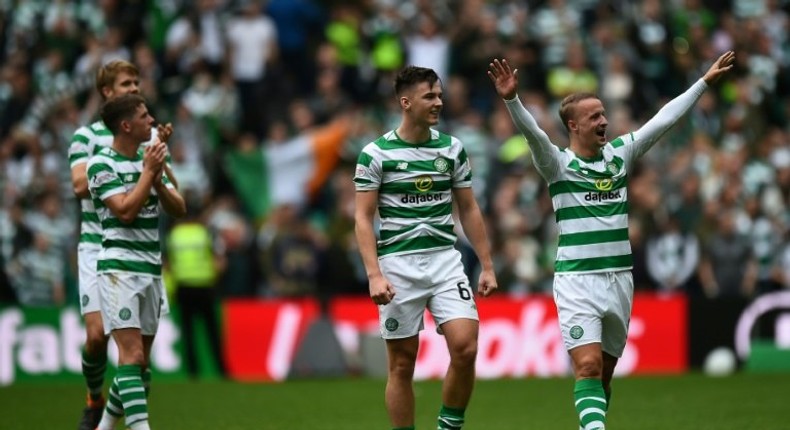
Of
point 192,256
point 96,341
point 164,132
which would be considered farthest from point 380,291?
point 192,256

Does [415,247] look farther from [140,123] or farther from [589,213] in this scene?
[140,123]

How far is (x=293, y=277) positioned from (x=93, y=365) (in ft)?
29.9

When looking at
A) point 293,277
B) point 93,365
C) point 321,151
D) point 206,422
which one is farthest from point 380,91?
point 93,365

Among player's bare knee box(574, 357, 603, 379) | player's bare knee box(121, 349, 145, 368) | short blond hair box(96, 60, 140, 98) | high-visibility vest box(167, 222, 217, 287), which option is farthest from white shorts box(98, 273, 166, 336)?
high-visibility vest box(167, 222, 217, 287)

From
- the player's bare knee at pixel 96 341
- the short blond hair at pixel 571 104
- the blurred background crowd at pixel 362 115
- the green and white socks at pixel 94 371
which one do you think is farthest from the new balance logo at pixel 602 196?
the blurred background crowd at pixel 362 115

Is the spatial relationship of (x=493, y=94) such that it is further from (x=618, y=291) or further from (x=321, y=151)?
(x=618, y=291)

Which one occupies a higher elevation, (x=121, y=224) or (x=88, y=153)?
(x=88, y=153)

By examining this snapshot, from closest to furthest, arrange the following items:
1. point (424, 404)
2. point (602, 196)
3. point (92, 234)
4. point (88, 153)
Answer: point (602, 196) < point (92, 234) < point (88, 153) < point (424, 404)

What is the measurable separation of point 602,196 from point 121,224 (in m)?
3.37

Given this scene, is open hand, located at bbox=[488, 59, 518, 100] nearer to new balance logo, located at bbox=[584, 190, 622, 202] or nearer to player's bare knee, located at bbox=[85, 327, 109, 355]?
new balance logo, located at bbox=[584, 190, 622, 202]

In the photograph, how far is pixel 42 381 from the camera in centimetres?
1900

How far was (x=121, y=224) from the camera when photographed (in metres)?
10.3

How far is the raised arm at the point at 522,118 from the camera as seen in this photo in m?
9.42

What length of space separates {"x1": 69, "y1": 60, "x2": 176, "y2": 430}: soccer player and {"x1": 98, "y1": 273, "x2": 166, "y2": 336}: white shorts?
588mm
